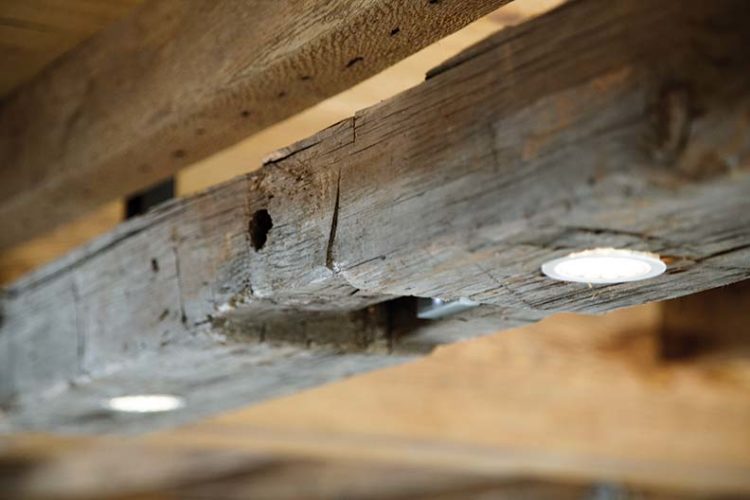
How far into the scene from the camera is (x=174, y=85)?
1.55 meters

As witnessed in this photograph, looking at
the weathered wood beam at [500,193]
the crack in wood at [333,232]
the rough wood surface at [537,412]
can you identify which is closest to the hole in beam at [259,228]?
the weathered wood beam at [500,193]

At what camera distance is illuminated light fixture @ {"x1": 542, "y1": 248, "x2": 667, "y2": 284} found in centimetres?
98

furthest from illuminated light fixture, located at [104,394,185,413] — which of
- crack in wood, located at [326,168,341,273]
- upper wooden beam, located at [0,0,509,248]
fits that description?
crack in wood, located at [326,168,341,273]

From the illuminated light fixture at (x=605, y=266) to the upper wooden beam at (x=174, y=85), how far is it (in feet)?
0.99

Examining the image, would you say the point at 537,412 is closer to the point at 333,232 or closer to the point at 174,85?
the point at 174,85

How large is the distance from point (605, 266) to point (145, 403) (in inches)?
41.7

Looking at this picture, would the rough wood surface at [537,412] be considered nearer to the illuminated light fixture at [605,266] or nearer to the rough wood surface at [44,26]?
the rough wood surface at [44,26]

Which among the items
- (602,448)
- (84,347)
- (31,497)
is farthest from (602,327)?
(31,497)

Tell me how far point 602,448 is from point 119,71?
77.2 inches

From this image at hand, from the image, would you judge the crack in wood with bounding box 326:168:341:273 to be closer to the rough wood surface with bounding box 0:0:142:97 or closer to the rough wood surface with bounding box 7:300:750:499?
the rough wood surface with bounding box 0:0:142:97

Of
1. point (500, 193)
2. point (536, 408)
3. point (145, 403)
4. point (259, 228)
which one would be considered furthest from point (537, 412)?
point (500, 193)

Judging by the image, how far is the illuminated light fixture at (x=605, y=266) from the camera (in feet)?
3.21

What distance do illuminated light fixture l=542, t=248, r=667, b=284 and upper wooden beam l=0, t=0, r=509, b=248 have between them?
30cm

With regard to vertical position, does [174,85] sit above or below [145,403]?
above
